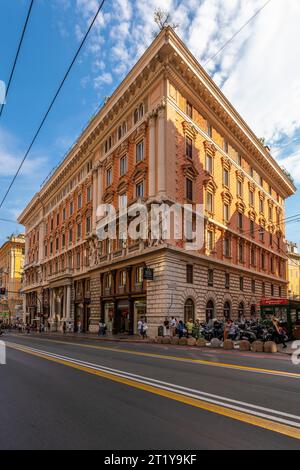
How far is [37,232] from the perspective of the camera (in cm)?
6644

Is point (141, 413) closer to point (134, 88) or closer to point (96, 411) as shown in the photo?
point (96, 411)

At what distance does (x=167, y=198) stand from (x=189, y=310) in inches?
349

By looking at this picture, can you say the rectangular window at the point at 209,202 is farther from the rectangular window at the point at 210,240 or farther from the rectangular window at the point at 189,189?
the rectangular window at the point at 189,189

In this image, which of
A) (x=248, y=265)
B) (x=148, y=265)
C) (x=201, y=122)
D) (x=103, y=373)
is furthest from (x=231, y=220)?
(x=103, y=373)

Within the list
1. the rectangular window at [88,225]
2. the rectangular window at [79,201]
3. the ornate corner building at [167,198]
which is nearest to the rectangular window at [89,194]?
the ornate corner building at [167,198]

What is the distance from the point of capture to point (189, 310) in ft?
101

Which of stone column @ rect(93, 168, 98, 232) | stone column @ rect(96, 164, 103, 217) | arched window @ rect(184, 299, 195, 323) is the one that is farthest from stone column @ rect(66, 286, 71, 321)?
arched window @ rect(184, 299, 195, 323)

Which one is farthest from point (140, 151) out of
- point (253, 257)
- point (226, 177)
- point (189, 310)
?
point (253, 257)

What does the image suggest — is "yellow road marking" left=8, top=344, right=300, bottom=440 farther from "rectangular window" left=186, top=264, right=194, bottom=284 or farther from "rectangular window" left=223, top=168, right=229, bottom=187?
"rectangular window" left=223, top=168, right=229, bottom=187

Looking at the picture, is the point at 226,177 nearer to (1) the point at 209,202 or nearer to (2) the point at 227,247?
(1) the point at 209,202

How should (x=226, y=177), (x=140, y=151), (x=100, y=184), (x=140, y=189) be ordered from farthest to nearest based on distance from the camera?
(x=100, y=184) < (x=226, y=177) < (x=140, y=151) < (x=140, y=189)

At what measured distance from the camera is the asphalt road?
4777 millimetres

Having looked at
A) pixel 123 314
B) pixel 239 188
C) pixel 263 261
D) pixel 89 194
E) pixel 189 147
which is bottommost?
pixel 123 314
